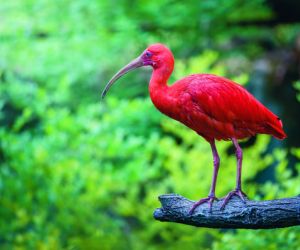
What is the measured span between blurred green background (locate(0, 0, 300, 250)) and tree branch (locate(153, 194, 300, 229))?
204 cm

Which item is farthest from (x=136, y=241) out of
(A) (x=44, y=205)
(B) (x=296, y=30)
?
(B) (x=296, y=30)

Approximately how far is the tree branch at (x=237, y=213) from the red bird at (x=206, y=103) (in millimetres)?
37

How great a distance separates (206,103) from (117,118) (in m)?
4.01

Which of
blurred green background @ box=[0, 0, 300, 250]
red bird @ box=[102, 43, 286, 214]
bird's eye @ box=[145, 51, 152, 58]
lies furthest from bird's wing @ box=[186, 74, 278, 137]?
blurred green background @ box=[0, 0, 300, 250]

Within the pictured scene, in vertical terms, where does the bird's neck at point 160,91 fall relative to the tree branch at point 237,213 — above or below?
above

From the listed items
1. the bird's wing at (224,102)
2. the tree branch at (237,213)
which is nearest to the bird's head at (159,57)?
the bird's wing at (224,102)

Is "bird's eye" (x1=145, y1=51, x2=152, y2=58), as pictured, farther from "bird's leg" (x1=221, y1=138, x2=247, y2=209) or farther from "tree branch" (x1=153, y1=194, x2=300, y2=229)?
"tree branch" (x1=153, y1=194, x2=300, y2=229)

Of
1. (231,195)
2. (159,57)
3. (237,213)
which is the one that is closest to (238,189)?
(231,195)

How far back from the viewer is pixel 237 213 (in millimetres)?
3207

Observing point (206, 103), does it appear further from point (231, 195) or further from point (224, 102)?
point (231, 195)

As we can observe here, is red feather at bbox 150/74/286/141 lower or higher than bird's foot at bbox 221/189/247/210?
higher

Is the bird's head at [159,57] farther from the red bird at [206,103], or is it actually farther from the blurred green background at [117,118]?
the blurred green background at [117,118]

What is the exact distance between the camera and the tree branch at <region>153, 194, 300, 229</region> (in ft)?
10.3

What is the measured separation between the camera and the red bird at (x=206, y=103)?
10.8 ft
